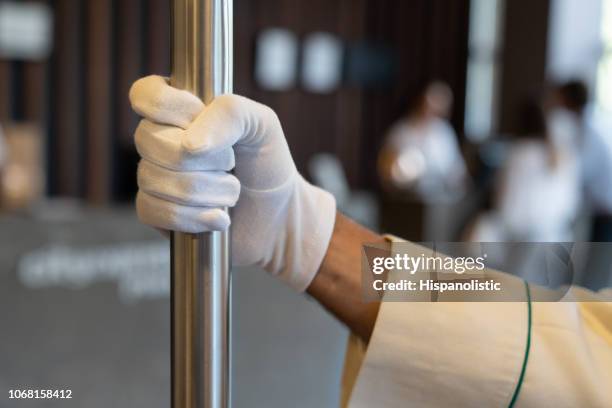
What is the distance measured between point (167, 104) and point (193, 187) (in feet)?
0.23

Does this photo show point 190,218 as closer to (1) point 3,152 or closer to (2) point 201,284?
(2) point 201,284

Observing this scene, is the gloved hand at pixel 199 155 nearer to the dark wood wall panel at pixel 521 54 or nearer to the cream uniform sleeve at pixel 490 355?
the cream uniform sleeve at pixel 490 355

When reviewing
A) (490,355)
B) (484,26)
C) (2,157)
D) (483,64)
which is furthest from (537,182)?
(484,26)

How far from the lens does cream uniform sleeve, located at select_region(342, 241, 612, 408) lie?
0.84m

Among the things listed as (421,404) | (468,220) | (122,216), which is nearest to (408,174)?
(468,220)

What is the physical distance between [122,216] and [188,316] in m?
2.29

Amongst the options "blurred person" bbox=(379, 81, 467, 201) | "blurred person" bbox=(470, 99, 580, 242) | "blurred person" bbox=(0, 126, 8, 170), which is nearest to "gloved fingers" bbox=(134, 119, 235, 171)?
"blurred person" bbox=(470, 99, 580, 242)

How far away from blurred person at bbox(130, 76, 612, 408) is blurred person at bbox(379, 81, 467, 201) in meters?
4.00

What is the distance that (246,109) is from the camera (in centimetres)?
67

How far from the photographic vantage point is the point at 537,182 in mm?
3559

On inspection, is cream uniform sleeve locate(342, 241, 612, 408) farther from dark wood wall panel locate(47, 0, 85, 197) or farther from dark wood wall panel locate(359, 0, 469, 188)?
dark wood wall panel locate(359, 0, 469, 188)

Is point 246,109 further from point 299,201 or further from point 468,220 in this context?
point 468,220

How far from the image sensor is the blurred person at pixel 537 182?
11.5ft

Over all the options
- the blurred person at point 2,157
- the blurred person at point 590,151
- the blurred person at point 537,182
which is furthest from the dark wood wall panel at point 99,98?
the blurred person at point 590,151
